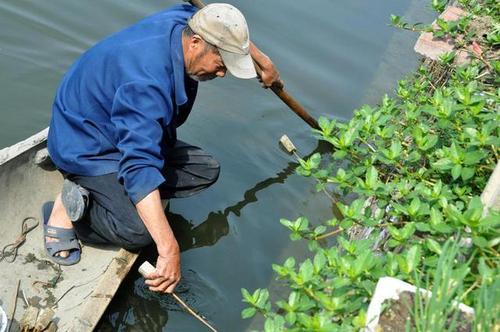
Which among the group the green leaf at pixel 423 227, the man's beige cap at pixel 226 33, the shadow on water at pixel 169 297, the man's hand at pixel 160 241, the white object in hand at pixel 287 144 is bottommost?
the shadow on water at pixel 169 297

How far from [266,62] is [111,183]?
4.57ft

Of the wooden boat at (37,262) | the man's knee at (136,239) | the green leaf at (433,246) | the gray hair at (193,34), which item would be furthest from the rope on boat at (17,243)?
the green leaf at (433,246)

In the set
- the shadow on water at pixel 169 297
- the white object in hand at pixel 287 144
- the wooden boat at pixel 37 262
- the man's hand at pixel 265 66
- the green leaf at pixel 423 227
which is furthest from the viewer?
the white object in hand at pixel 287 144

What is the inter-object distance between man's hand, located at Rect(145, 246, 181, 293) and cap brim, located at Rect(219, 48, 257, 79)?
1.00 m

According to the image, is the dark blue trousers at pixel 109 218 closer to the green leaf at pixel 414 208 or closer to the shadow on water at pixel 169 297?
the shadow on water at pixel 169 297

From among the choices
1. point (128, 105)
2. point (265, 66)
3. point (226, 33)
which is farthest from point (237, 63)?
point (265, 66)

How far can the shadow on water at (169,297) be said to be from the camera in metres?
3.73

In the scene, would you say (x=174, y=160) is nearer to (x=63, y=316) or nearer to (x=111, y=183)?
(x=111, y=183)

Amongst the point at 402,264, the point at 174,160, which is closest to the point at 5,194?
the point at 174,160

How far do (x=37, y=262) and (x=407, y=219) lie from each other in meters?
2.29

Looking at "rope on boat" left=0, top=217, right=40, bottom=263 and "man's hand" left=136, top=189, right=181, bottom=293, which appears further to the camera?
"rope on boat" left=0, top=217, right=40, bottom=263

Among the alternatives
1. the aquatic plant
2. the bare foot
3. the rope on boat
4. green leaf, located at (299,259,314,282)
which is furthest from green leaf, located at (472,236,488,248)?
the rope on boat

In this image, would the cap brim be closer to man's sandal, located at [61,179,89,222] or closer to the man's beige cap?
the man's beige cap

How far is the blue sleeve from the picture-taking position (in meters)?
3.05
